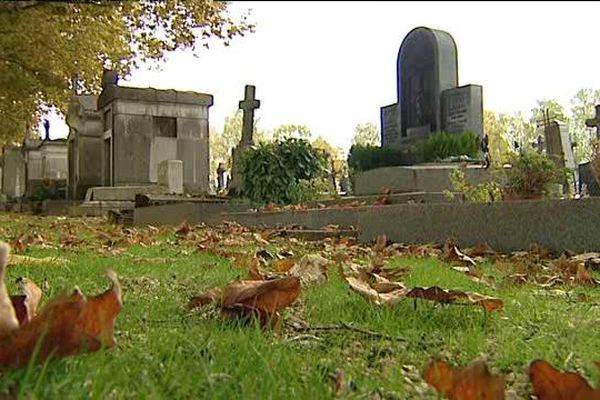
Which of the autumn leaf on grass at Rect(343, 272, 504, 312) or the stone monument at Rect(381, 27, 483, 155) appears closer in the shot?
the autumn leaf on grass at Rect(343, 272, 504, 312)

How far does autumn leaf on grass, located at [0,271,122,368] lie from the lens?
47.9 inches

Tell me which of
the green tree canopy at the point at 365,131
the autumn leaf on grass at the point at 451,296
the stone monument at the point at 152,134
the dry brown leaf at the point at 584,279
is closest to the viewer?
the autumn leaf on grass at the point at 451,296

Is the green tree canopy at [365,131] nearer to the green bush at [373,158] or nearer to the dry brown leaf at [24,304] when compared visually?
the green bush at [373,158]

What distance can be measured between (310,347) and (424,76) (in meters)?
18.7

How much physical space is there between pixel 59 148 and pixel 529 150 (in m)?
27.6

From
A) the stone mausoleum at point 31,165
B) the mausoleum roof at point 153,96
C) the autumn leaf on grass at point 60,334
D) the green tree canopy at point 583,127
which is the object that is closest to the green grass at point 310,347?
the autumn leaf on grass at point 60,334

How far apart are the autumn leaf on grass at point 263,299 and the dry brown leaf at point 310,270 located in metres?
0.93

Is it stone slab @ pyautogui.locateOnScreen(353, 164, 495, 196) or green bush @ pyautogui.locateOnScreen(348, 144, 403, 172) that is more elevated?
green bush @ pyautogui.locateOnScreen(348, 144, 403, 172)

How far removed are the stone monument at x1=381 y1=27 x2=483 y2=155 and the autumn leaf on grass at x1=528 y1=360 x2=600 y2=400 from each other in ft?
58.6

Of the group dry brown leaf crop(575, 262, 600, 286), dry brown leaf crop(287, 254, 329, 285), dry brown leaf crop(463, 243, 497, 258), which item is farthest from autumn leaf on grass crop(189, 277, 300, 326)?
dry brown leaf crop(463, 243, 497, 258)

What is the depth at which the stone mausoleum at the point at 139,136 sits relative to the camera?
71.3 feet

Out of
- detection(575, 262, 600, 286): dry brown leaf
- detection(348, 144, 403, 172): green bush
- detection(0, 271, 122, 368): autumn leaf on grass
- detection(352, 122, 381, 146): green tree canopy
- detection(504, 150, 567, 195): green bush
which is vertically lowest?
detection(575, 262, 600, 286): dry brown leaf

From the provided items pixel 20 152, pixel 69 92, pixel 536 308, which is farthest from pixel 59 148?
pixel 536 308

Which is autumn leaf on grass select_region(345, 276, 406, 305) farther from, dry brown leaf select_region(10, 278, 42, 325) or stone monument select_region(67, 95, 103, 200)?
stone monument select_region(67, 95, 103, 200)
